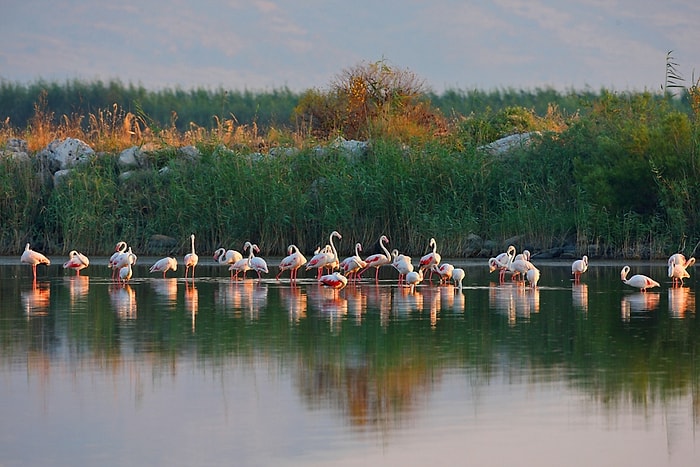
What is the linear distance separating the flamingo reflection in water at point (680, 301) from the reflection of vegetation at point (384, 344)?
9.5 inches

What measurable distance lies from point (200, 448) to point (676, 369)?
445cm

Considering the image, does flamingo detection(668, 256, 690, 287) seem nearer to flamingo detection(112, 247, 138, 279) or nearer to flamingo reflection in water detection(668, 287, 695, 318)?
flamingo reflection in water detection(668, 287, 695, 318)

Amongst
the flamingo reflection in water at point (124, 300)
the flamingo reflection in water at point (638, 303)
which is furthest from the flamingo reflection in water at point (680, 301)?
the flamingo reflection in water at point (124, 300)

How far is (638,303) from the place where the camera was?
15.9m

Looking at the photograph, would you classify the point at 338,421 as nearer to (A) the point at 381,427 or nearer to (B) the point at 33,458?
(A) the point at 381,427

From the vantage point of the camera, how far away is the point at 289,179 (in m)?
27.6

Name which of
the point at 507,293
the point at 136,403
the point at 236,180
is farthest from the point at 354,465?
the point at 236,180

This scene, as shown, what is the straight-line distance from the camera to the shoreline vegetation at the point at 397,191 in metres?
25.1

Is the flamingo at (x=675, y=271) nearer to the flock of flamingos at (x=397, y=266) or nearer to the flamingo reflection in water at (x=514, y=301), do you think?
the flock of flamingos at (x=397, y=266)

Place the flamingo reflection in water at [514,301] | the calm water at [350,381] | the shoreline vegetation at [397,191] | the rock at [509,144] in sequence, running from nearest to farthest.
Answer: the calm water at [350,381] < the flamingo reflection in water at [514,301] < the shoreline vegetation at [397,191] < the rock at [509,144]

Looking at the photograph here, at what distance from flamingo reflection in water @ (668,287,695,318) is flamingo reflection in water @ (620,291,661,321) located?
19 cm

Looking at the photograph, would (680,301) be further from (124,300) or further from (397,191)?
(397,191)

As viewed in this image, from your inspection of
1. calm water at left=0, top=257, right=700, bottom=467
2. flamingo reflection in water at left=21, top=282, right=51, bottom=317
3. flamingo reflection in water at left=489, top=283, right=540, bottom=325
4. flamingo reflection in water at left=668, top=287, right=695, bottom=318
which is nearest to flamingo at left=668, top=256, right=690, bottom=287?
flamingo reflection in water at left=668, top=287, right=695, bottom=318

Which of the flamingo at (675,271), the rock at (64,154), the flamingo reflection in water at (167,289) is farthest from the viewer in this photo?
the rock at (64,154)
